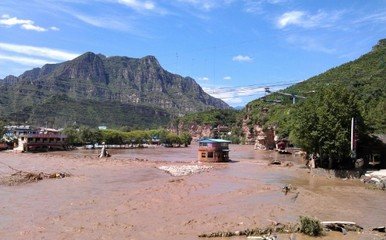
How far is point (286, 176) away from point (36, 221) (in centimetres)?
3660

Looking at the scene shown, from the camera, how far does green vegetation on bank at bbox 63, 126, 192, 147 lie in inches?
5408

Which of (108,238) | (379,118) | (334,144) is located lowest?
(108,238)

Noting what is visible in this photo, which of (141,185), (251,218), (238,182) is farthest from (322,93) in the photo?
(251,218)

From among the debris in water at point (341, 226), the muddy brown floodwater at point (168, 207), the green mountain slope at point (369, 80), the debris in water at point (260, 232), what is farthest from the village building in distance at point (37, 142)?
the debris in water at point (341, 226)

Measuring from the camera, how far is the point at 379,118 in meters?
57.2

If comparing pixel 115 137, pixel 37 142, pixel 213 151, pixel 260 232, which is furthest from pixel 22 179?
pixel 115 137

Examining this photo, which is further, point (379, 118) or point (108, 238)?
point (379, 118)

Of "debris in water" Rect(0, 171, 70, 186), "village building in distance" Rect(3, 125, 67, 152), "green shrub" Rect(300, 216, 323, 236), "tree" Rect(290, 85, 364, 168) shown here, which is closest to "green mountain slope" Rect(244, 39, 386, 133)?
"tree" Rect(290, 85, 364, 168)

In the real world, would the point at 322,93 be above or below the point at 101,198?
above

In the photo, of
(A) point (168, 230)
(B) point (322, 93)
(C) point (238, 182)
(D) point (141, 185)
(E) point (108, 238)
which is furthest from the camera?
(B) point (322, 93)

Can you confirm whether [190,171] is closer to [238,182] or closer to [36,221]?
[238,182]

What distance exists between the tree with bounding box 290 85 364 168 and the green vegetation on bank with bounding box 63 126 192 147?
9655 centimetres

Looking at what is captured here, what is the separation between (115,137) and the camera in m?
150

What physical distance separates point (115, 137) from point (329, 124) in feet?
362
